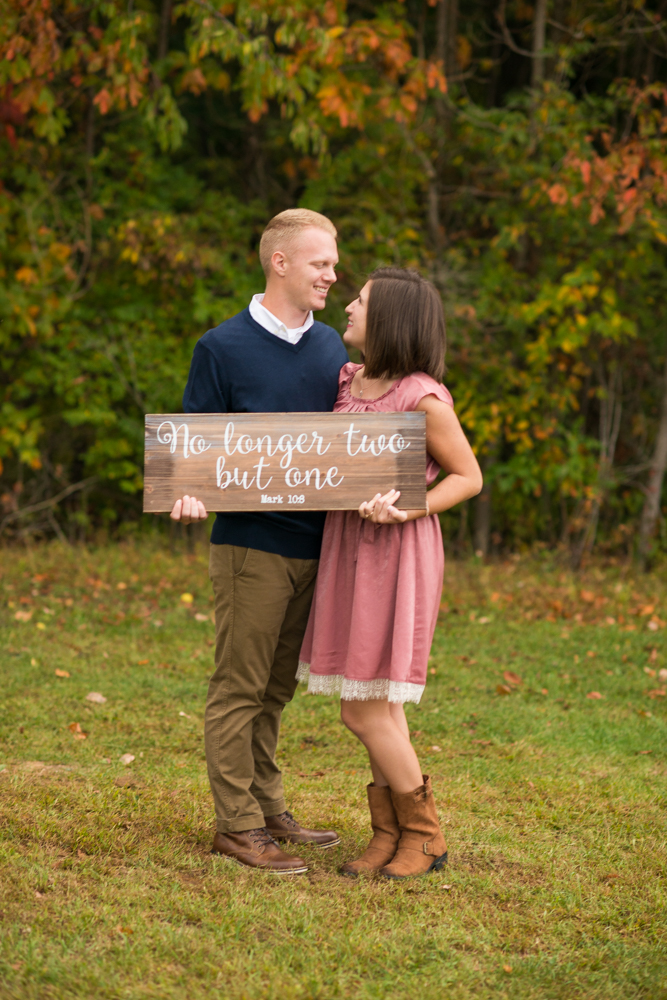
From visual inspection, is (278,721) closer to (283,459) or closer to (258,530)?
(258,530)

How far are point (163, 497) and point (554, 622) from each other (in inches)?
180

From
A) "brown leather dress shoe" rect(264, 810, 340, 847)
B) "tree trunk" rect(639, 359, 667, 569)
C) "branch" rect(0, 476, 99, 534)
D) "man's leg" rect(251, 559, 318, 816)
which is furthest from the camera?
"branch" rect(0, 476, 99, 534)

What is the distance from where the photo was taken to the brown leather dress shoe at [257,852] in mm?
3092

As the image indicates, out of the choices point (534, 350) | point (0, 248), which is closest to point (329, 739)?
point (534, 350)

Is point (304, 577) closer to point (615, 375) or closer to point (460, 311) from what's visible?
point (460, 311)

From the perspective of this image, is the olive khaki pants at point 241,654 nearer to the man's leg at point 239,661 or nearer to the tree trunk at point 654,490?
the man's leg at point 239,661

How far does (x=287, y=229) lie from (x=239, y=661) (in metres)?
1.41

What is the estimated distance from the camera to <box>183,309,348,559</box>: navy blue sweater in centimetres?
307

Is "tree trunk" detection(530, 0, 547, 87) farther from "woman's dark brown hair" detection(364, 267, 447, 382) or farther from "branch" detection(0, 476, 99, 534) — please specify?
"woman's dark brown hair" detection(364, 267, 447, 382)

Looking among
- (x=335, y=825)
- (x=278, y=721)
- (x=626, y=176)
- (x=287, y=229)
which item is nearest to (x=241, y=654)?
(x=278, y=721)

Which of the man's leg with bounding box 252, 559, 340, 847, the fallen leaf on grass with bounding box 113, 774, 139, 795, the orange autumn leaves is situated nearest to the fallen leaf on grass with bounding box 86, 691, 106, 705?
the fallen leaf on grass with bounding box 113, 774, 139, 795

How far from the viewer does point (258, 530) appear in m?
3.10

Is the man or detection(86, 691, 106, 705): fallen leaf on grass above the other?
the man

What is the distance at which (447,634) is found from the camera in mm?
6523
